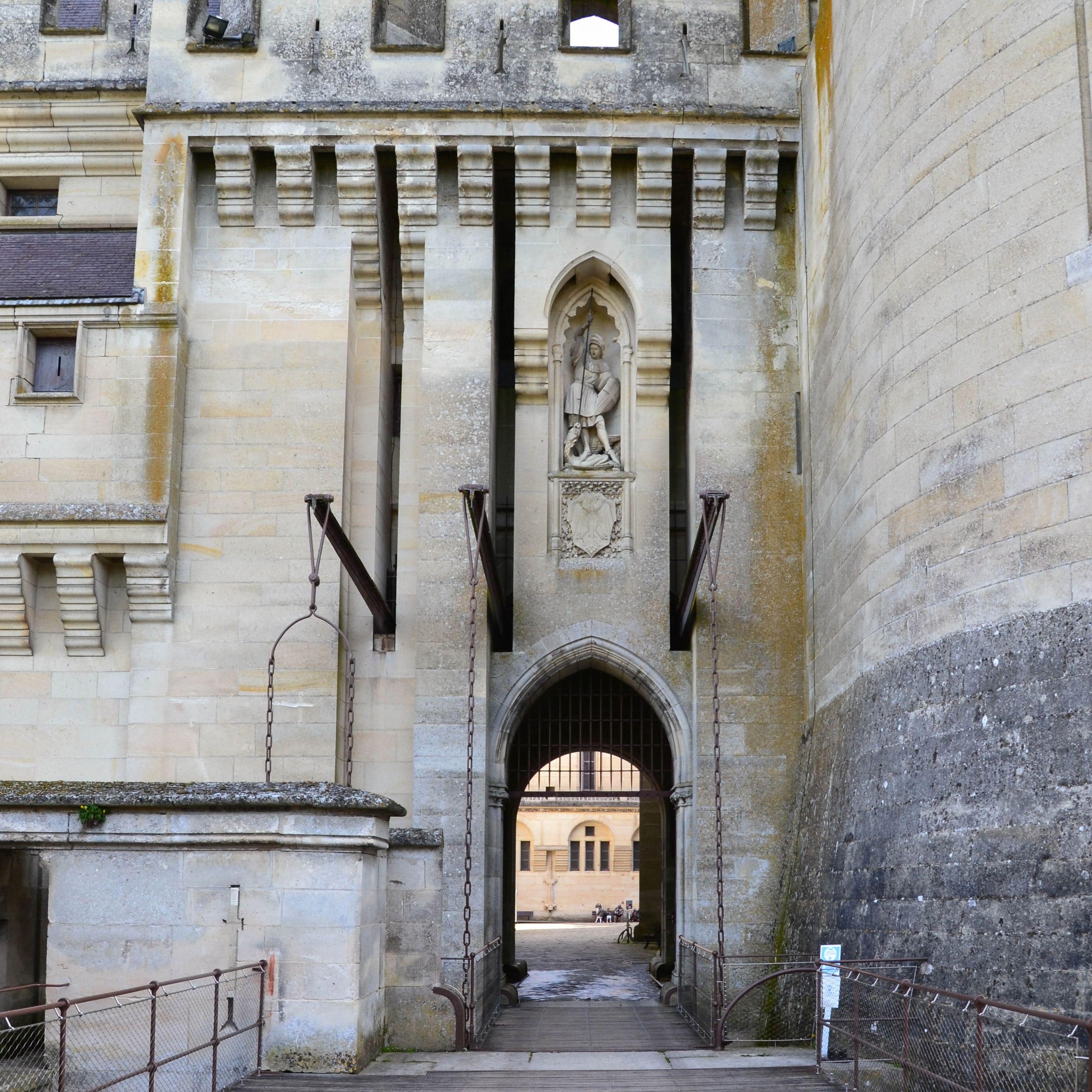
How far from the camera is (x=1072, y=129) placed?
996 centimetres

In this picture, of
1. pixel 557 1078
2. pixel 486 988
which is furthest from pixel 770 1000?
pixel 557 1078

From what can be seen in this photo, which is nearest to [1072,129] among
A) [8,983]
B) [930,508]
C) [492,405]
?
[930,508]

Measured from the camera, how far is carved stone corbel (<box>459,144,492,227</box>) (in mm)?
15930

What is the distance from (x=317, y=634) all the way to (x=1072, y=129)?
865cm

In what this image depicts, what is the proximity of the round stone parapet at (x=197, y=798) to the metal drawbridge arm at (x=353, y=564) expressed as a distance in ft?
11.1

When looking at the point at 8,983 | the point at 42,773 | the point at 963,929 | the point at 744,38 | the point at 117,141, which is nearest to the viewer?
the point at 963,929

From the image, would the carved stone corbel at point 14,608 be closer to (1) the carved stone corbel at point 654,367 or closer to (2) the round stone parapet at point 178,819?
(2) the round stone parapet at point 178,819

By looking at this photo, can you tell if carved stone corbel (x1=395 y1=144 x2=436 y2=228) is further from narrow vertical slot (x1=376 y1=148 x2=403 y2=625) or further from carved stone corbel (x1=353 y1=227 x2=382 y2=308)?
carved stone corbel (x1=353 y1=227 x2=382 y2=308)

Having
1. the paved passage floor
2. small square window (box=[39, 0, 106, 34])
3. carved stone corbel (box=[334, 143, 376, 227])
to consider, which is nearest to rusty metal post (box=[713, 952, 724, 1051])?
the paved passage floor

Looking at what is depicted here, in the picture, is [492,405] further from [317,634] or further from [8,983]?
[8,983]

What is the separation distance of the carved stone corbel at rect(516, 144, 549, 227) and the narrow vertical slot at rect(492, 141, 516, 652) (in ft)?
0.54

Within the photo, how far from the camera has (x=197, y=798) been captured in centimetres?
975

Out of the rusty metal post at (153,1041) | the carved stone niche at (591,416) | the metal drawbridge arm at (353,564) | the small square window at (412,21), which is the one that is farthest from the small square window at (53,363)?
the rusty metal post at (153,1041)

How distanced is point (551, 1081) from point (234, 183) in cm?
1017
